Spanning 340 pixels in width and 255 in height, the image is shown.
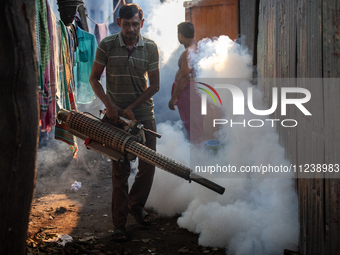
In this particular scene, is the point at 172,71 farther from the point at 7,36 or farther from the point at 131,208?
the point at 7,36

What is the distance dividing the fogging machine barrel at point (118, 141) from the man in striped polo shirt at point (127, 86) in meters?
0.22

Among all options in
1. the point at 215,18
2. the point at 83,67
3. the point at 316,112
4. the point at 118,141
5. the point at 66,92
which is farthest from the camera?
the point at 215,18

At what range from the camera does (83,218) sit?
4.23m

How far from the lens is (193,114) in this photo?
5.95 metres

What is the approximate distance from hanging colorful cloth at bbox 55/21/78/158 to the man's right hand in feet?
3.05

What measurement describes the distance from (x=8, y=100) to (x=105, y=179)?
186 inches

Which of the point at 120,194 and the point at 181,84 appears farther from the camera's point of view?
the point at 181,84

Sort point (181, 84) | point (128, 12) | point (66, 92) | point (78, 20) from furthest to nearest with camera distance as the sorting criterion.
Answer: point (181, 84)
point (78, 20)
point (66, 92)
point (128, 12)

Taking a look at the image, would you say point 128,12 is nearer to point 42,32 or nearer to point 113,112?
point 42,32

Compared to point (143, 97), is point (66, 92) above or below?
above

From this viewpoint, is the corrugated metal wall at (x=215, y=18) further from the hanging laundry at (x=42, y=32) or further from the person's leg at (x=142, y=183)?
the hanging laundry at (x=42, y=32)

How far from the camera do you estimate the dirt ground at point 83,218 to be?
3254 mm

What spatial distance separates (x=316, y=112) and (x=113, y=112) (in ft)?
6.58

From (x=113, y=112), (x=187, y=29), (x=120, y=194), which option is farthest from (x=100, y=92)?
(x=187, y=29)
